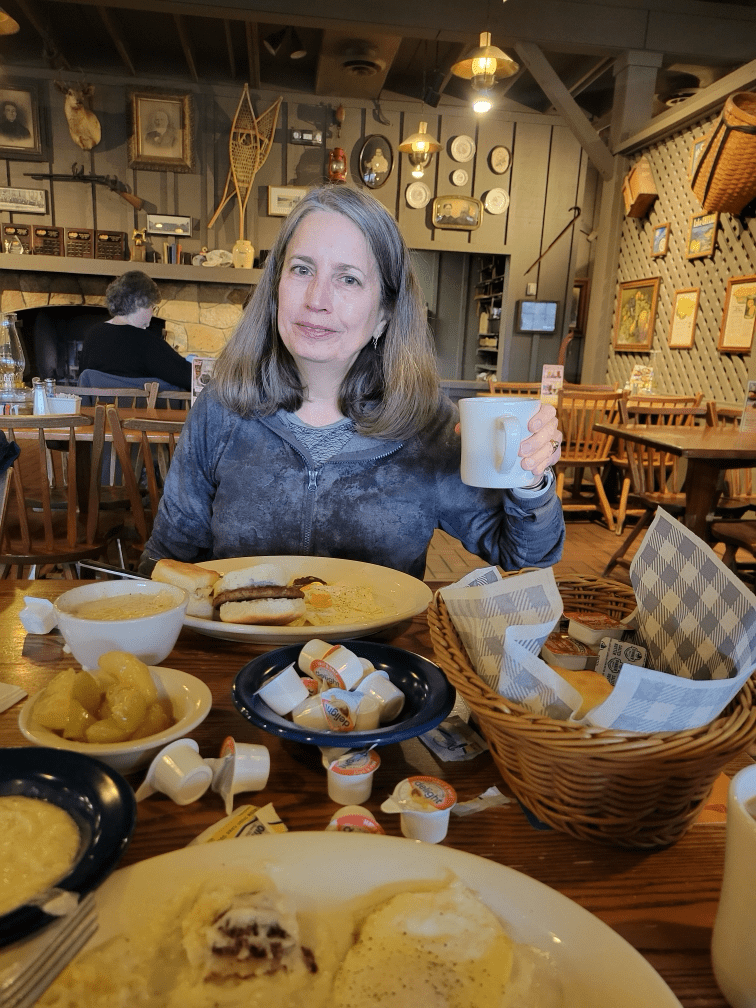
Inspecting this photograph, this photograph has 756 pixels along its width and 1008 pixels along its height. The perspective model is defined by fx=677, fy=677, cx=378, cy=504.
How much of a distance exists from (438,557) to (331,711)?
371cm

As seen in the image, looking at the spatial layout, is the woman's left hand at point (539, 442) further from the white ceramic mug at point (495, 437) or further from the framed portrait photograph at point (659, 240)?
the framed portrait photograph at point (659, 240)

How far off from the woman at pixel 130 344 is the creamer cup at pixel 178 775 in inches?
161

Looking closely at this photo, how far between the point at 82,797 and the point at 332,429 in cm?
109

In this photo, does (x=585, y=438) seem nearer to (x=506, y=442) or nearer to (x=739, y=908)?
(x=506, y=442)

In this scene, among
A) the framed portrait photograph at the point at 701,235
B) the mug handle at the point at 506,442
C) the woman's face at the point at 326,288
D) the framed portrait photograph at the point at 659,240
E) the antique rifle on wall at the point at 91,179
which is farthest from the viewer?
the antique rifle on wall at the point at 91,179

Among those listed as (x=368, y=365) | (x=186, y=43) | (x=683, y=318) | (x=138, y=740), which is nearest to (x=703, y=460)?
(x=368, y=365)

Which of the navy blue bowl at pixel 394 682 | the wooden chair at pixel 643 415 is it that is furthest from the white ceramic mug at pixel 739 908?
the wooden chair at pixel 643 415

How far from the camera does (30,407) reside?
3199 mm

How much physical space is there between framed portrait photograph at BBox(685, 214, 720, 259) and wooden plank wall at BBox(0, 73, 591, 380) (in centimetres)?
242

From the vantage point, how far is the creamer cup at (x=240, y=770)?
0.63 metres

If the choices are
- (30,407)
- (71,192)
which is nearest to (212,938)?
(30,407)

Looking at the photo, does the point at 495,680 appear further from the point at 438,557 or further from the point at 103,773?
the point at 438,557

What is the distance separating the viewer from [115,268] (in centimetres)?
690

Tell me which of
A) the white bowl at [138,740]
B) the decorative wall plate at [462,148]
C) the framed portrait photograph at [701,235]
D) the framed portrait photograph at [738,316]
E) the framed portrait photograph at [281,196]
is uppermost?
the decorative wall plate at [462,148]
